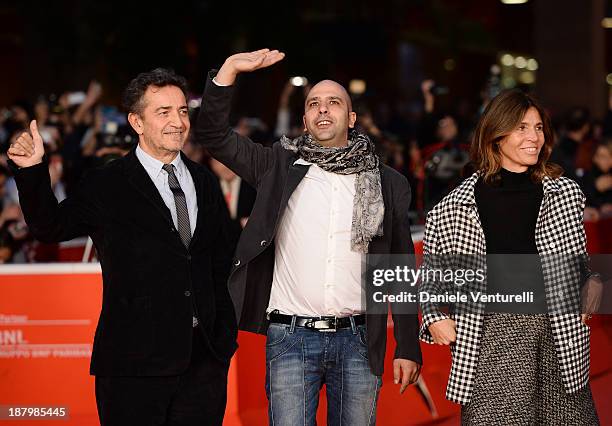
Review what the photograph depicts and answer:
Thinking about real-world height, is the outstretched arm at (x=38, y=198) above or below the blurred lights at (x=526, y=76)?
below

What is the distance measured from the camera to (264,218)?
18.7 feet

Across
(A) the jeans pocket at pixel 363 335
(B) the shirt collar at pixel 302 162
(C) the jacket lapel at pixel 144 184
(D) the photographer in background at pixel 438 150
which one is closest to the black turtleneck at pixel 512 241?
(A) the jeans pocket at pixel 363 335

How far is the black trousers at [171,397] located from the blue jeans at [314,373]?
0.27 meters

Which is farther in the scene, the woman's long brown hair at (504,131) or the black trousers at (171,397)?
the woman's long brown hair at (504,131)

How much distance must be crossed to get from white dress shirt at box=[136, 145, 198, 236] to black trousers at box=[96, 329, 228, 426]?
21.9 inches

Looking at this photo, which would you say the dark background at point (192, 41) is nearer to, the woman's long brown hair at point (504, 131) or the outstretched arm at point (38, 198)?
the woman's long brown hair at point (504, 131)

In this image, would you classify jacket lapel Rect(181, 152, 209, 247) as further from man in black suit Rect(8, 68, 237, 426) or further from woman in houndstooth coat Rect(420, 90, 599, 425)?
woman in houndstooth coat Rect(420, 90, 599, 425)

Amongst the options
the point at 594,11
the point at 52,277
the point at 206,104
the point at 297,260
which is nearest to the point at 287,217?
the point at 297,260

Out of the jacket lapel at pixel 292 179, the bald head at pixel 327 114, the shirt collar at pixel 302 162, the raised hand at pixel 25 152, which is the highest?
the bald head at pixel 327 114

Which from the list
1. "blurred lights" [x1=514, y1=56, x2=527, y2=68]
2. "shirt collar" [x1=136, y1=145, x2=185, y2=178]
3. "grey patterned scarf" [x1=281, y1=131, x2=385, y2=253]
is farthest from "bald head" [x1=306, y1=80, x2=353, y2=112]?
"blurred lights" [x1=514, y1=56, x2=527, y2=68]

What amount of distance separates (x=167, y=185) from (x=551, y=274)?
1825 mm

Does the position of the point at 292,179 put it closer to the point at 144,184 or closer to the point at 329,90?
the point at 329,90

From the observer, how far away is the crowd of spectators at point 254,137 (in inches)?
411

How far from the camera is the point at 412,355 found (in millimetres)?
5660
